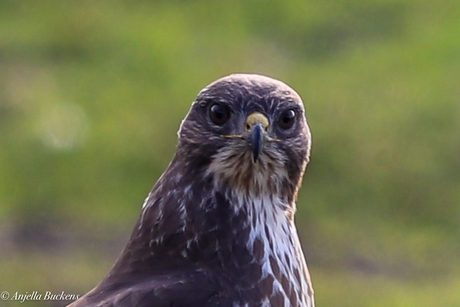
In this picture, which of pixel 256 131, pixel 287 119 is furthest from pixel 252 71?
pixel 256 131

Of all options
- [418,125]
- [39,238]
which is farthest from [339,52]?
[39,238]

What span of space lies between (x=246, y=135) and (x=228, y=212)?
1.08ft

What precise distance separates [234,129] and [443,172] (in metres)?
7.08

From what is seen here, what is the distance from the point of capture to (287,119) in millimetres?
5098

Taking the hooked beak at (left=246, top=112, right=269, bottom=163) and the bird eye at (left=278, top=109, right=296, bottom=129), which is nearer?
the hooked beak at (left=246, top=112, right=269, bottom=163)

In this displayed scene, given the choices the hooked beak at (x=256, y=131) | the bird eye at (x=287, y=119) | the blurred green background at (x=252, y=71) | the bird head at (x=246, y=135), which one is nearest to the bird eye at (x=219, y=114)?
the bird head at (x=246, y=135)

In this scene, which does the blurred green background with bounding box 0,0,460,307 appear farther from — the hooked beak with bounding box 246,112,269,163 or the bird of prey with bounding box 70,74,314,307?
the hooked beak with bounding box 246,112,269,163

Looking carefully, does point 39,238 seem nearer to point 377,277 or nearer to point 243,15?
point 377,277

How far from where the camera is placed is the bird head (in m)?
4.95

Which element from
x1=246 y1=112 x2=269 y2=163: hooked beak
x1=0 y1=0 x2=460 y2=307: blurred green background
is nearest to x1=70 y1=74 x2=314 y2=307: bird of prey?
x1=246 y1=112 x2=269 y2=163: hooked beak

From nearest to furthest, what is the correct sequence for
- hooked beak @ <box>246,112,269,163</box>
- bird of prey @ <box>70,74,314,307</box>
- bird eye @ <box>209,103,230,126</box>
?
bird of prey @ <box>70,74,314,307</box> → hooked beak @ <box>246,112,269,163</box> → bird eye @ <box>209,103,230,126</box>

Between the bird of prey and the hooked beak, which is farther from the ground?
the hooked beak

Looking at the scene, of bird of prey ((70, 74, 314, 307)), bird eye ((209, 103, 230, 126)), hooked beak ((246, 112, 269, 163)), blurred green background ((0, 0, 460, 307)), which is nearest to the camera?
bird of prey ((70, 74, 314, 307))

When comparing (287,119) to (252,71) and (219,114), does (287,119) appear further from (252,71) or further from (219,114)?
(252,71)
